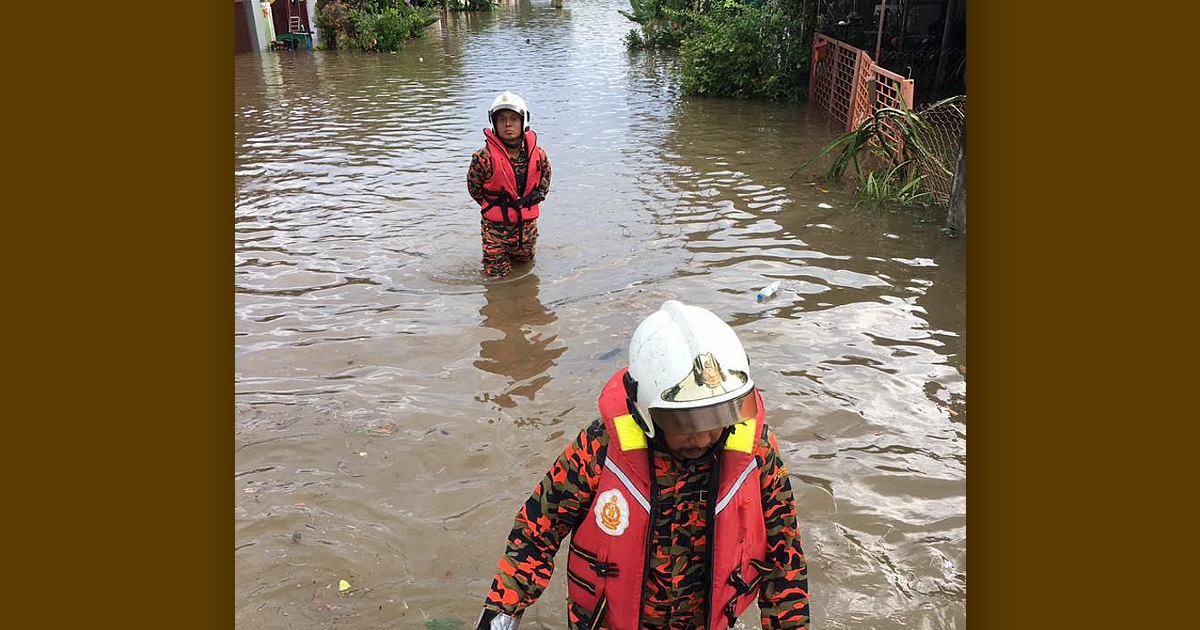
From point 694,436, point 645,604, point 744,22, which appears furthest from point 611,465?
point 744,22

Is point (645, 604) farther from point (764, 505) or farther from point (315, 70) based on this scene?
point (315, 70)

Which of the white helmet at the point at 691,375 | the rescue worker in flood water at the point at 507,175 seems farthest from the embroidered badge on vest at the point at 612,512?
the rescue worker in flood water at the point at 507,175

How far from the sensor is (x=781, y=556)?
2906 millimetres

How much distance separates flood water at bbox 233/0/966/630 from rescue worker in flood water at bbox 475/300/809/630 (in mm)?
1361

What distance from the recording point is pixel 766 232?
9984 mm

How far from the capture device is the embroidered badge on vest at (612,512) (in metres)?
2.73

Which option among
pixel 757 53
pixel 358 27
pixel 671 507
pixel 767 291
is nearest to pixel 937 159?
pixel 767 291

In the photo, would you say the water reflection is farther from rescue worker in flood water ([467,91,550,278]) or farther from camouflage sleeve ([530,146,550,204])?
camouflage sleeve ([530,146,550,204])

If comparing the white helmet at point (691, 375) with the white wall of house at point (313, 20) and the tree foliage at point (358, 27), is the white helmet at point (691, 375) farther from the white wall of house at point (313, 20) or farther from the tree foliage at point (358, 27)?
the white wall of house at point (313, 20)

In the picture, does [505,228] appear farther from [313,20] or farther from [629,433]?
[313,20]

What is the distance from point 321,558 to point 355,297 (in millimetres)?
4149

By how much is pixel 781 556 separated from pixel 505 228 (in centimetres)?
585

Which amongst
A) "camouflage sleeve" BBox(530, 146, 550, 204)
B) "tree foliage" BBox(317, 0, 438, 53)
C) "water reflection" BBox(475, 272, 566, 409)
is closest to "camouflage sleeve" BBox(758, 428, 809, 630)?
"water reflection" BBox(475, 272, 566, 409)

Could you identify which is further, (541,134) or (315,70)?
(315,70)
